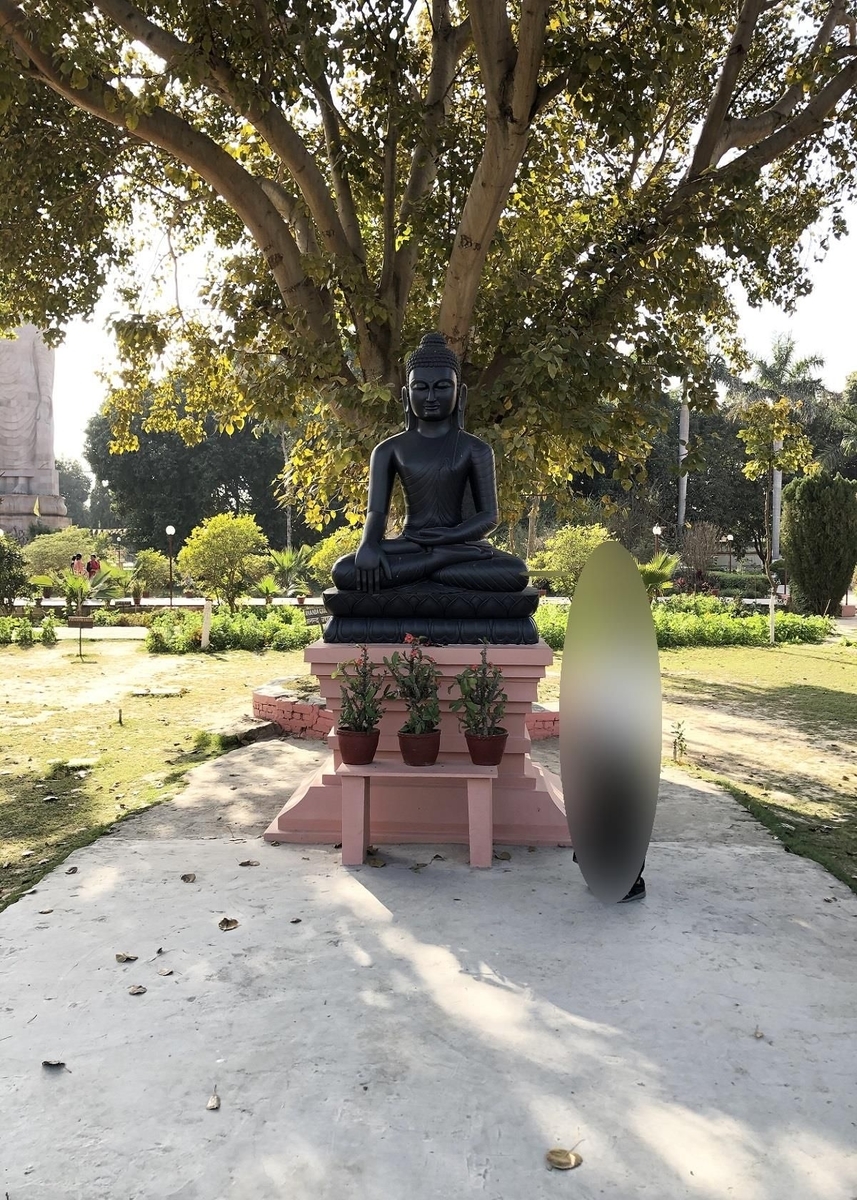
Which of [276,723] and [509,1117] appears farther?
[276,723]

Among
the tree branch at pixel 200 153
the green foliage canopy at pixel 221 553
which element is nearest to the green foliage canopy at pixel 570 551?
the green foliage canopy at pixel 221 553

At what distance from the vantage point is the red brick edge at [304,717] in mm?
8062

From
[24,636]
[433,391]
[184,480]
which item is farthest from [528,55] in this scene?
[184,480]

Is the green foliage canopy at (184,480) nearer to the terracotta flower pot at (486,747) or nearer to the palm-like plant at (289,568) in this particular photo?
the palm-like plant at (289,568)

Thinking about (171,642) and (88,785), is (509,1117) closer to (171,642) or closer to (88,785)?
(88,785)

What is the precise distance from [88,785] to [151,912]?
8.92ft

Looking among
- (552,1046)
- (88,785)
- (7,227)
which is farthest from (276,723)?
(552,1046)

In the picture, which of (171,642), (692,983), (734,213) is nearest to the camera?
(692,983)

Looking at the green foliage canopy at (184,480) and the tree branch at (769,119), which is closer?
the tree branch at (769,119)

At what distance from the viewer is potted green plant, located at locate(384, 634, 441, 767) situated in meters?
4.42

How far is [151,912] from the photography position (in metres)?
3.82

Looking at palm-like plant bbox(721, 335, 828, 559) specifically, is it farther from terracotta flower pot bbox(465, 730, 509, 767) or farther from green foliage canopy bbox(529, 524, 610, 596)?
terracotta flower pot bbox(465, 730, 509, 767)

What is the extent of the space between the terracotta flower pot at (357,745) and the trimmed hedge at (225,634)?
33.4 feet

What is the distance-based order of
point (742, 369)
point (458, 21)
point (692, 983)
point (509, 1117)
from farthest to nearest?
point (742, 369), point (458, 21), point (692, 983), point (509, 1117)
